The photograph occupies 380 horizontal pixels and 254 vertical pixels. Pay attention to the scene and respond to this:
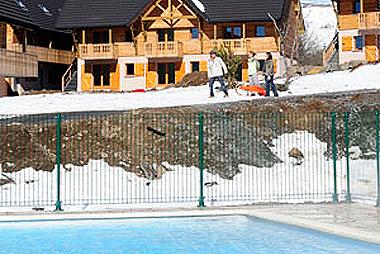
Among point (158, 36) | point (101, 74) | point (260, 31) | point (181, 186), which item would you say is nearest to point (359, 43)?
point (260, 31)

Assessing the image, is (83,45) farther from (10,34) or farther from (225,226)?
(225,226)

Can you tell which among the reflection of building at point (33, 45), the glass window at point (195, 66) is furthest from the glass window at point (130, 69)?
the reflection of building at point (33, 45)

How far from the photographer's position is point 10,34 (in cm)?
4156

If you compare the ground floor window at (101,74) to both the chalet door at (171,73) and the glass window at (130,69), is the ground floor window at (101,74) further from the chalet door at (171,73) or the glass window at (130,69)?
the chalet door at (171,73)

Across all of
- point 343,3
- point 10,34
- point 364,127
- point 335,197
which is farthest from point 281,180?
point 10,34

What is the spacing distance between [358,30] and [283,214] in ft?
94.6

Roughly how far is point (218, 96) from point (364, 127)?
690cm

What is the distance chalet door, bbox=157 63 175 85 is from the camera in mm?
42250

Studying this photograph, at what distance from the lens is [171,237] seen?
423 inches

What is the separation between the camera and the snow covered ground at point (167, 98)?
23.1 m

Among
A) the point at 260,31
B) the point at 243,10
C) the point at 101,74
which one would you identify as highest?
the point at 243,10

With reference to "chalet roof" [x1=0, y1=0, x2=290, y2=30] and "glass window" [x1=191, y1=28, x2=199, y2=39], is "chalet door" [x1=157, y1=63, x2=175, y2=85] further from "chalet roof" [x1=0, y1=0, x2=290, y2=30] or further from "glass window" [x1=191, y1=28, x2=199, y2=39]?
"chalet roof" [x1=0, y1=0, x2=290, y2=30]

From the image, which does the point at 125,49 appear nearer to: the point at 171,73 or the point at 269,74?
the point at 171,73

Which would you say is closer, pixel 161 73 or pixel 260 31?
pixel 260 31
